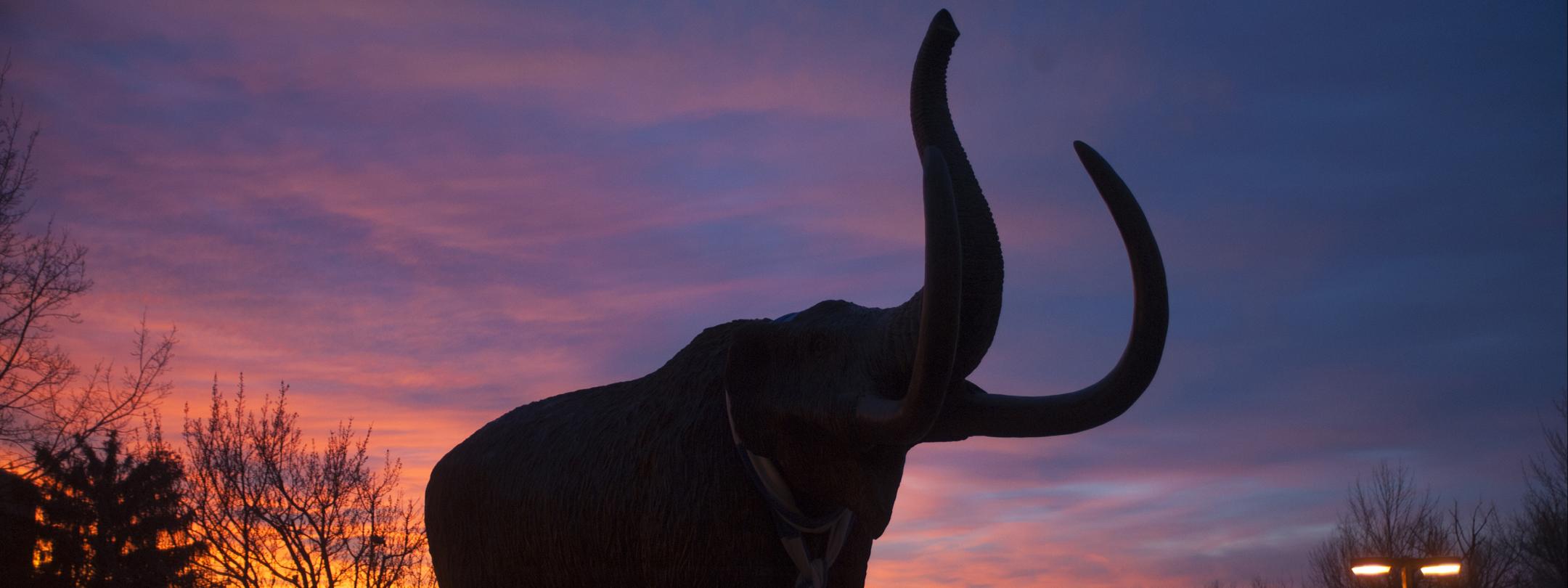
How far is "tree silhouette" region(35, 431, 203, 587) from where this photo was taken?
18938mm

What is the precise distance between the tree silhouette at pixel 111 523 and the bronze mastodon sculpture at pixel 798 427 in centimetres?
1607

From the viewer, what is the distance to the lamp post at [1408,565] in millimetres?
13922

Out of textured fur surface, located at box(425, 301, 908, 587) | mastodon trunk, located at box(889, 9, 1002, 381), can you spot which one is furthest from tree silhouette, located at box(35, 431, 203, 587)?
mastodon trunk, located at box(889, 9, 1002, 381)

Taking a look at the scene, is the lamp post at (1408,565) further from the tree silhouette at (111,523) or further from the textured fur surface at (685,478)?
the tree silhouette at (111,523)

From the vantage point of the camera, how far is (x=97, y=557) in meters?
20.9

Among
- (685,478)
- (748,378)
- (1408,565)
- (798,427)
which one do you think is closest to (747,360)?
(748,378)

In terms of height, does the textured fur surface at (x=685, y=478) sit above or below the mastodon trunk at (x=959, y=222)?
below

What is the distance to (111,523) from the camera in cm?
2038

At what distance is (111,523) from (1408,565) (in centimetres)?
1993

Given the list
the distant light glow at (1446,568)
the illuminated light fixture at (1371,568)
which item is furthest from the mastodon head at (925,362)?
the illuminated light fixture at (1371,568)

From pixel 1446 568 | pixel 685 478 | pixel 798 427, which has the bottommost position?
pixel 685 478

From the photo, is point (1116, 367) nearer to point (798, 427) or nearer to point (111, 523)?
point (798, 427)

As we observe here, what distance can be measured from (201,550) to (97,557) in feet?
15.7

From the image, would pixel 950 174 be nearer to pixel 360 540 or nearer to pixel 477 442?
pixel 477 442
